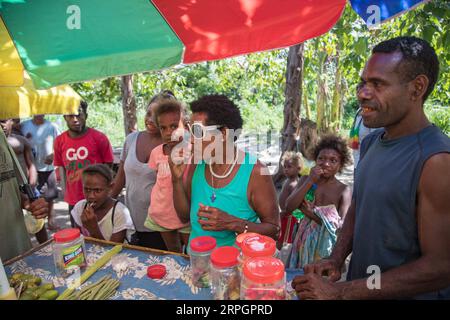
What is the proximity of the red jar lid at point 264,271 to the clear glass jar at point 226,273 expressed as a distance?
0.47 feet

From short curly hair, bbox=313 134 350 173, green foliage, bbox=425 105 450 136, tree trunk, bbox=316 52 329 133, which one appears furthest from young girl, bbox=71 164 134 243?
green foliage, bbox=425 105 450 136

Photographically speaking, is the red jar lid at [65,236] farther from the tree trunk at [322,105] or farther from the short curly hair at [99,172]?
the tree trunk at [322,105]

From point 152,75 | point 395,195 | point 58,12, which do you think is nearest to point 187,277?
point 395,195

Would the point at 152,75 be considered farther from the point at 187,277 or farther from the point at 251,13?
the point at 187,277

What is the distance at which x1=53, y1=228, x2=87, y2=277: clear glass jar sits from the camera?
5.16ft

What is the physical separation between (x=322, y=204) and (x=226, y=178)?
1.23 meters

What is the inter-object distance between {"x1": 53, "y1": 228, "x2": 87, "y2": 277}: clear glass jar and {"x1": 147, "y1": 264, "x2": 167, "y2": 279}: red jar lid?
354 mm

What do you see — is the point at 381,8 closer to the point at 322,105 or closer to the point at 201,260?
the point at 201,260

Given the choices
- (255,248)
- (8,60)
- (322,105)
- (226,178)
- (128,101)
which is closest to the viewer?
(255,248)

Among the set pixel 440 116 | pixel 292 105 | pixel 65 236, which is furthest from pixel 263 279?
pixel 440 116

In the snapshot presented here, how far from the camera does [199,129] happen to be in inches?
77.5

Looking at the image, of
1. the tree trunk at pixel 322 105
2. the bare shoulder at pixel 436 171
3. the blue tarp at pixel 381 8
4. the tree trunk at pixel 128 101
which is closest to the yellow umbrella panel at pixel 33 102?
the tree trunk at pixel 128 101

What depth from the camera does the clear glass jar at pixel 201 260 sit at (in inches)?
59.4
